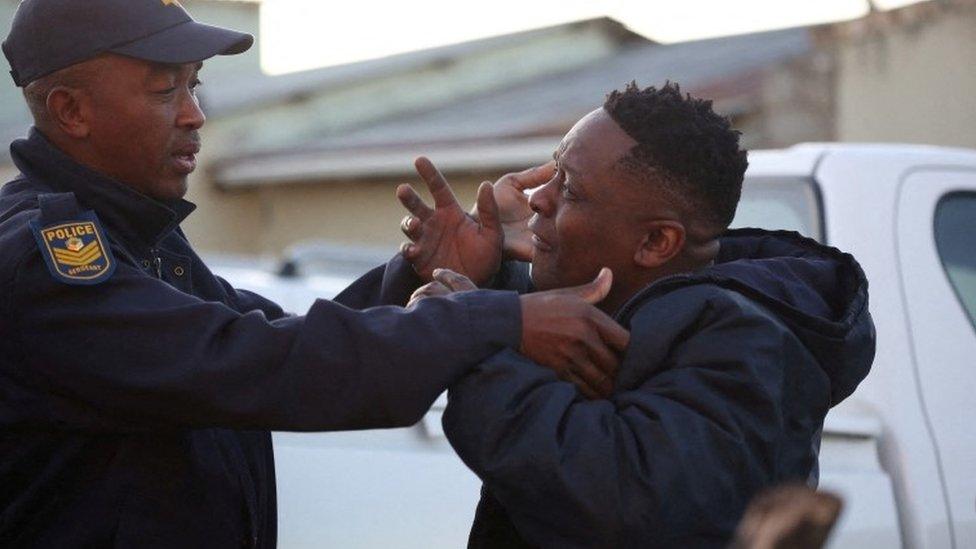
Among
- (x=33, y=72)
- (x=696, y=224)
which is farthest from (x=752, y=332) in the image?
(x=33, y=72)

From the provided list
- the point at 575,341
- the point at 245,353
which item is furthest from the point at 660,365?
the point at 245,353

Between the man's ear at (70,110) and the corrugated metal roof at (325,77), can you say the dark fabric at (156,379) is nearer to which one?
the man's ear at (70,110)

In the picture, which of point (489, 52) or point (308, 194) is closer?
point (308, 194)

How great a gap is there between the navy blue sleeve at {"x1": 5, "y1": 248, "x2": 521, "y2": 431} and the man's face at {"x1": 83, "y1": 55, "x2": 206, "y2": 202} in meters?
0.31

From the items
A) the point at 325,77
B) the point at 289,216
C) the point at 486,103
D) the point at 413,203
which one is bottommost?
the point at 289,216

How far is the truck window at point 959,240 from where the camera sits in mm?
4215

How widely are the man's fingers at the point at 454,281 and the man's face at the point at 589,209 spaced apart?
0.47 feet

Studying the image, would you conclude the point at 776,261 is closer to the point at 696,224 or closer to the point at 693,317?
the point at 696,224

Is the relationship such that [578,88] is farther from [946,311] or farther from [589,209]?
[589,209]

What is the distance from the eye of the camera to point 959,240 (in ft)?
14.0

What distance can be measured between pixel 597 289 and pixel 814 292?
38cm

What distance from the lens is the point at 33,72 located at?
266 centimetres

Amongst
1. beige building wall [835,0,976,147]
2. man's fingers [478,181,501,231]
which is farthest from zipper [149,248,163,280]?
beige building wall [835,0,976,147]

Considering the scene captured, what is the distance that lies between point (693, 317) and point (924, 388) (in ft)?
5.82
